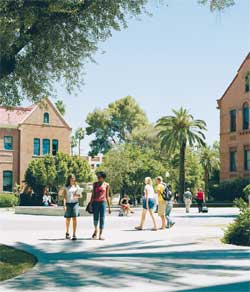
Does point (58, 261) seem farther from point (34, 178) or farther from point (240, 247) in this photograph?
point (34, 178)

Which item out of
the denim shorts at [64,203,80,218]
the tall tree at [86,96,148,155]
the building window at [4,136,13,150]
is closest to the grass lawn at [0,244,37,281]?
the denim shorts at [64,203,80,218]

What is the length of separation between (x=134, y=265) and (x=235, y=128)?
4674 cm

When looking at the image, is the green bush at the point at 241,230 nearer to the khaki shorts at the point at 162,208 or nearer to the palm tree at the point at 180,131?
the khaki shorts at the point at 162,208

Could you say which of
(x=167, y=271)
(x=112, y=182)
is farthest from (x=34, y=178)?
(x=167, y=271)

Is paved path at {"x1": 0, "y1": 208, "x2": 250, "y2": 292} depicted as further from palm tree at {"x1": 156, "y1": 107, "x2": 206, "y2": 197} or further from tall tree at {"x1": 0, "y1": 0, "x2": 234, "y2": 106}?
palm tree at {"x1": 156, "y1": 107, "x2": 206, "y2": 197}

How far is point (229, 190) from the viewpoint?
51.7 metres

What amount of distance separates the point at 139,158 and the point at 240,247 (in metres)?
44.0

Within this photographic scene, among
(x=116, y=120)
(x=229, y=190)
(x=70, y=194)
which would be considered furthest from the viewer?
(x=116, y=120)

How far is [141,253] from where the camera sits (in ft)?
37.2

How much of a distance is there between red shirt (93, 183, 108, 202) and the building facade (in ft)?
127

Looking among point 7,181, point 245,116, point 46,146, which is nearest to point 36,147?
point 46,146

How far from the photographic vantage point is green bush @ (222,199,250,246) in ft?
42.8

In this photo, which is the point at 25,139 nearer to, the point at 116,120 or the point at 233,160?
the point at 233,160

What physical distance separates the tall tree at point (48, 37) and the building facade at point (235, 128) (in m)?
40.6
